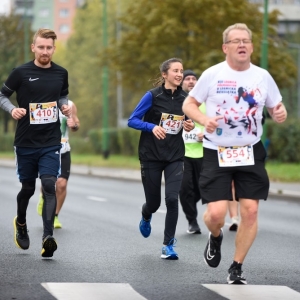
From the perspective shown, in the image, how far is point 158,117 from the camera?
10.5m

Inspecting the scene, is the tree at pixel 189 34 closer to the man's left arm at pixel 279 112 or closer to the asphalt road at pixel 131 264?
the asphalt road at pixel 131 264

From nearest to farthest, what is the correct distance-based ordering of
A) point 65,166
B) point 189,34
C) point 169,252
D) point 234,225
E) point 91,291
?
point 91,291
point 169,252
point 234,225
point 65,166
point 189,34

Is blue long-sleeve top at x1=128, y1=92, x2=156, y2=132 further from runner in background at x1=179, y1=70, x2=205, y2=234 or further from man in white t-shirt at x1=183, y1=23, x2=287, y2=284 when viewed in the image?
runner in background at x1=179, y1=70, x2=205, y2=234

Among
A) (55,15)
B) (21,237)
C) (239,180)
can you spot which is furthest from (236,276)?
(55,15)

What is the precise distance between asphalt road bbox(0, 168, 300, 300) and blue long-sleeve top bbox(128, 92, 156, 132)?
1279mm

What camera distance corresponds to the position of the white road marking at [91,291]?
7.49m

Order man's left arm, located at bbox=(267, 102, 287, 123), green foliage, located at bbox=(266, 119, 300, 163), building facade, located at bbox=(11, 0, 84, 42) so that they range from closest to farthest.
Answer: man's left arm, located at bbox=(267, 102, 287, 123)
green foliage, located at bbox=(266, 119, 300, 163)
building facade, located at bbox=(11, 0, 84, 42)

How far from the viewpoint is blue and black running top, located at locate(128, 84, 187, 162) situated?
34.2ft

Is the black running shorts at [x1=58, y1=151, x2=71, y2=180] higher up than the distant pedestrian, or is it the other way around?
the distant pedestrian

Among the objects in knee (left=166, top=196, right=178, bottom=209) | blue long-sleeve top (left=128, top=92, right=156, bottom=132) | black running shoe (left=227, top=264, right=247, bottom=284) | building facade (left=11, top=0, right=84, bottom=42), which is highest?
building facade (left=11, top=0, right=84, bottom=42)

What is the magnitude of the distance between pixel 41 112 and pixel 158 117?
1215 mm

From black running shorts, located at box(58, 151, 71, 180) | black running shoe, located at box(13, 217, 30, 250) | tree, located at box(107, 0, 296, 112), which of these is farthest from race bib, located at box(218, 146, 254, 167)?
tree, located at box(107, 0, 296, 112)

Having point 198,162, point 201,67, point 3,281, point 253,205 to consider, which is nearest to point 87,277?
point 3,281

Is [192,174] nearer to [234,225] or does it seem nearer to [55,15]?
[234,225]
